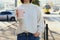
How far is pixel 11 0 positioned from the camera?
26.6 ft

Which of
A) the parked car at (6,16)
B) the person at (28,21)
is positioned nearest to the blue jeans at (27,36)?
the person at (28,21)

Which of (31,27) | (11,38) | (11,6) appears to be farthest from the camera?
(11,6)

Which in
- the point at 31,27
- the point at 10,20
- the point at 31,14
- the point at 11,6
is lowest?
the point at 10,20

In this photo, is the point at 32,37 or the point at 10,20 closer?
the point at 32,37

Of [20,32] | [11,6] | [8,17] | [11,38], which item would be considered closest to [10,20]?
[8,17]

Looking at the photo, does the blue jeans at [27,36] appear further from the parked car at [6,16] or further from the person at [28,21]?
the parked car at [6,16]

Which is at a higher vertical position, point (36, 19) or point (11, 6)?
point (36, 19)

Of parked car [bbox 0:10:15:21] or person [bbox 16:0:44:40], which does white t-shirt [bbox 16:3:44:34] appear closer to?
person [bbox 16:0:44:40]

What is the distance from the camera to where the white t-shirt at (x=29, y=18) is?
1.28 meters

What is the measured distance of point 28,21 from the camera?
1.28m

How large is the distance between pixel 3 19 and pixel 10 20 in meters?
0.37

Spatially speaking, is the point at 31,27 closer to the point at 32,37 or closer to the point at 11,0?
the point at 32,37

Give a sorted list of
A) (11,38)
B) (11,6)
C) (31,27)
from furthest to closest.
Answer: (11,6) < (11,38) < (31,27)

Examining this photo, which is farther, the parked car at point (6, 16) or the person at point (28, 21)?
the parked car at point (6, 16)
